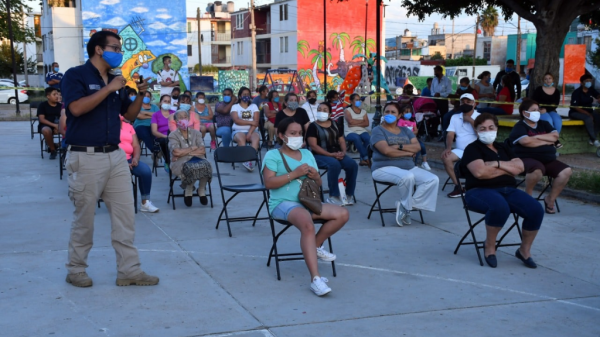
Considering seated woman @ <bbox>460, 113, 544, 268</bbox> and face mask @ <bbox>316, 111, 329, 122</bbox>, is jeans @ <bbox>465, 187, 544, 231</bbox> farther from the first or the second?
face mask @ <bbox>316, 111, 329, 122</bbox>

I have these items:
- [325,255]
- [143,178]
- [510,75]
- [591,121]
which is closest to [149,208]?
[143,178]

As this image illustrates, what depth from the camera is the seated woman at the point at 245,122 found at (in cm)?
1260

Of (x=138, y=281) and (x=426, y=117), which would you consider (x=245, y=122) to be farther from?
(x=138, y=281)

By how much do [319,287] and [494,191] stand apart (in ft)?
7.13

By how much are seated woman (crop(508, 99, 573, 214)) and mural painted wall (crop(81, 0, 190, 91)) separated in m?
37.6

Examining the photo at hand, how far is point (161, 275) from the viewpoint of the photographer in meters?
5.82

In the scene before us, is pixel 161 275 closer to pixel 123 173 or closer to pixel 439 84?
pixel 123 173


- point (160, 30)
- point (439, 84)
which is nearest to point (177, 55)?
point (160, 30)

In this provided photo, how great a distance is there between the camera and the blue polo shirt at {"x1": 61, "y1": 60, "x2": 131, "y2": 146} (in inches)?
198

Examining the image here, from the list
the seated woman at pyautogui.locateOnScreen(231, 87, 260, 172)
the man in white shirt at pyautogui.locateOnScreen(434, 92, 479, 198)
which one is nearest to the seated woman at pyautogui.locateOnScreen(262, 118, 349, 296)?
the man in white shirt at pyautogui.locateOnScreen(434, 92, 479, 198)

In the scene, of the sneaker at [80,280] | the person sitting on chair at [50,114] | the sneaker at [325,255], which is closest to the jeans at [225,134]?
the person sitting on chair at [50,114]

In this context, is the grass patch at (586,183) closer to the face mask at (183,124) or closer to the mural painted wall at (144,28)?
the face mask at (183,124)

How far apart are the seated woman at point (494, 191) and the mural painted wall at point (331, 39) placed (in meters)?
50.1

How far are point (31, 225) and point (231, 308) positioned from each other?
391 centimetres
